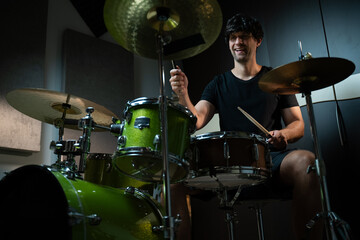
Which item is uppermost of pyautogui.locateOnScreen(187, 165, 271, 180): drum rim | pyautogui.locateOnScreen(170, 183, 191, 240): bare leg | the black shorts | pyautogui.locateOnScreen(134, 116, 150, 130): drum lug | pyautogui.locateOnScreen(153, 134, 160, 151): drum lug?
pyautogui.locateOnScreen(134, 116, 150, 130): drum lug

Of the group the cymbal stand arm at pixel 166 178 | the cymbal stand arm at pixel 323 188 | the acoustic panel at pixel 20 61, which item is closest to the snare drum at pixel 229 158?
the cymbal stand arm at pixel 323 188

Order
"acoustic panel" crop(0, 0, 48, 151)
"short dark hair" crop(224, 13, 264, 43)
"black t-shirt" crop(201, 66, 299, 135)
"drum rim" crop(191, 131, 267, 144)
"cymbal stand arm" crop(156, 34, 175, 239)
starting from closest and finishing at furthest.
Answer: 1. "cymbal stand arm" crop(156, 34, 175, 239)
2. "drum rim" crop(191, 131, 267, 144)
3. "black t-shirt" crop(201, 66, 299, 135)
4. "short dark hair" crop(224, 13, 264, 43)
5. "acoustic panel" crop(0, 0, 48, 151)

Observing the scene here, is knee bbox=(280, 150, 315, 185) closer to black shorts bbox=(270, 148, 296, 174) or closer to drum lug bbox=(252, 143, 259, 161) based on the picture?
black shorts bbox=(270, 148, 296, 174)

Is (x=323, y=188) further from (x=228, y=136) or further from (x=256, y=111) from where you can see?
(x=256, y=111)

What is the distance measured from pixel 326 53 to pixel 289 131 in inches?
36.1

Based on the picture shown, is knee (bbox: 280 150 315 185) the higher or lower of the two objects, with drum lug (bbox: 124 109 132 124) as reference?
lower

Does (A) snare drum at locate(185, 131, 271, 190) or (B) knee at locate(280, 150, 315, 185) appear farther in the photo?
(B) knee at locate(280, 150, 315, 185)

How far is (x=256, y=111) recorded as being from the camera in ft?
7.45

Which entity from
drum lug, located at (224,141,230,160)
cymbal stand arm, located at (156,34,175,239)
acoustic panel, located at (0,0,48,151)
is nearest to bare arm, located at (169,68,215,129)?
cymbal stand arm, located at (156,34,175,239)

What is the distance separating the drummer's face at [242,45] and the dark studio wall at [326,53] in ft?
1.68

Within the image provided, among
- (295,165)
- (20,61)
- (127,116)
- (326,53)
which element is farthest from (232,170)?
(20,61)

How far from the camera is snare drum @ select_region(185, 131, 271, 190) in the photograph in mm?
1655

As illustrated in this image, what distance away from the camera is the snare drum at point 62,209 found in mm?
1215

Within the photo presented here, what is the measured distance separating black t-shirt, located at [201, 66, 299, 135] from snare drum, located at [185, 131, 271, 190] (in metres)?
0.47
